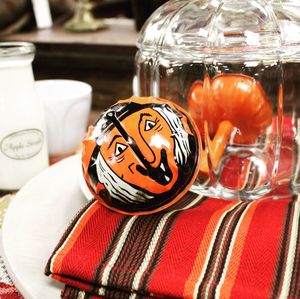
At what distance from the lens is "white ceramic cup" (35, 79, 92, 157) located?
62cm

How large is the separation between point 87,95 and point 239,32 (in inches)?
9.4

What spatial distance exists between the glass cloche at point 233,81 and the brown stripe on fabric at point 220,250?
0.08m

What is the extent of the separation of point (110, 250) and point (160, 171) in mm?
73

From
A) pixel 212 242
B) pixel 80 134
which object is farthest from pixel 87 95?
pixel 212 242

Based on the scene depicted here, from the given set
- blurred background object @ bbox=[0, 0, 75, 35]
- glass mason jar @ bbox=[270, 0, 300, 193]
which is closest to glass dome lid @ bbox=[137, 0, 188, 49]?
glass mason jar @ bbox=[270, 0, 300, 193]

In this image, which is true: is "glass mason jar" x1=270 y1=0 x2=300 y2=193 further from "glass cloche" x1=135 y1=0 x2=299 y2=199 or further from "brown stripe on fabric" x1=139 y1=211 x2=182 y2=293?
"brown stripe on fabric" x1=139 y1=211 x2=182 y2=293

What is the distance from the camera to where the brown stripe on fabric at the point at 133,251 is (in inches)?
13.0

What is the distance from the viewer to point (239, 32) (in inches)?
18.7

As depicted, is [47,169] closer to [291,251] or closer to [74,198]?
[74,198]

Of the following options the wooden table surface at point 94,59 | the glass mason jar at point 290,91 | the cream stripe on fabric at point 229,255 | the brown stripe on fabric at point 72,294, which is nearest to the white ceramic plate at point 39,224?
the brown stripe on fabric at point 72,294

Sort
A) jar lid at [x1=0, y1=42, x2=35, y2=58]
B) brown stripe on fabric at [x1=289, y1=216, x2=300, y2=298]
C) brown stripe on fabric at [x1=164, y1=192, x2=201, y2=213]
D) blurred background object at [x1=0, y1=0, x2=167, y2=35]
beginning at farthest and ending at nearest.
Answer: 1. blurred background object at [x1=0, y1=0, x2=167, y2=35]
2. jar lid at [x1=0, y1=42, x2=35, y2=58]
3. brown stripe on fabric at [x1=164, y1=192, x2=201, y2=213]
4. brown stripe on fabric at [x1=289, y1=216, x2=300, y2=298]

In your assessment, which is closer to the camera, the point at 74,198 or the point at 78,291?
the point at 78,291

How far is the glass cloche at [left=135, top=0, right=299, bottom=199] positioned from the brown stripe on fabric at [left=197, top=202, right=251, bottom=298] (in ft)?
0.25

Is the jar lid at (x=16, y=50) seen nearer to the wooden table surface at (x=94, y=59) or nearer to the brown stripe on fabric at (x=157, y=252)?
the brown stripe on fabric at (x=157, y=252)
